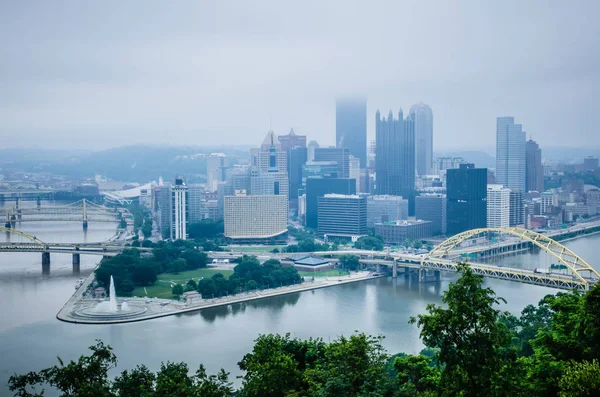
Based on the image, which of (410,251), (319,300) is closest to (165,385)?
(319,300)

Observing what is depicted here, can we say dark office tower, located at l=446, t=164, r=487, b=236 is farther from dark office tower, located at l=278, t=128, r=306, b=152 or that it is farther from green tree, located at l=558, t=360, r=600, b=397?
green tree, located at l=558, t=360, r=600, b=397

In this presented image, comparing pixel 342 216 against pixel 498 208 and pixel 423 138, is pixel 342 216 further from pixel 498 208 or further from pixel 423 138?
pixel 423 138

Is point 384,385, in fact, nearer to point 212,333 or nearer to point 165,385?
point 165,385

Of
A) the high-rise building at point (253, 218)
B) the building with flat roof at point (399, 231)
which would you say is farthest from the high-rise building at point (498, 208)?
the high-rise building at point (253, 218)

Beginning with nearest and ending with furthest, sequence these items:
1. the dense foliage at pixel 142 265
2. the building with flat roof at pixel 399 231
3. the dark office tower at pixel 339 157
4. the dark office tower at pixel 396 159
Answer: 1. the dense foliage at pixel 142 265
2. the building with flat roof at pixel 399 231
3. the dark office tower at pixel 396 159
4. the dark office tower at pixel 339 157

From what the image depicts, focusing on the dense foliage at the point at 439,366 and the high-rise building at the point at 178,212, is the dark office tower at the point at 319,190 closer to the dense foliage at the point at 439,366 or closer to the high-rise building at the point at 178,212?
the high-rise building at the point at 178,212
